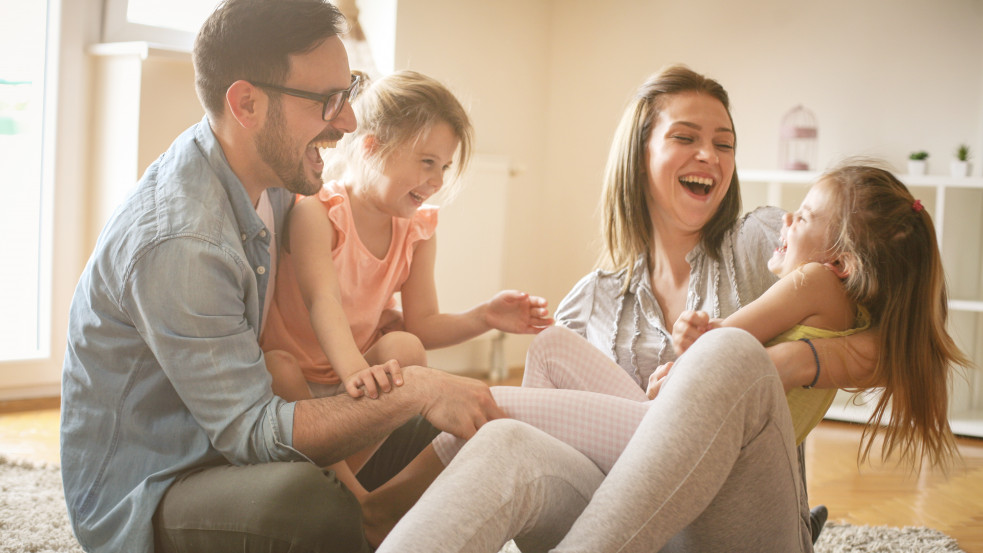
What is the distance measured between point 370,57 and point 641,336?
2.35 m

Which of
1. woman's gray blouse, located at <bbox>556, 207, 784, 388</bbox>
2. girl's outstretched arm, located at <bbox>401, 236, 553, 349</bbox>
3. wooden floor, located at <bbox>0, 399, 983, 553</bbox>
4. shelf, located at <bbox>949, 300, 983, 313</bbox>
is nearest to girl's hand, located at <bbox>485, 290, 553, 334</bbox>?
girl's outstretched arm, located at <bbox>401, 236, 553, 349</bbox>

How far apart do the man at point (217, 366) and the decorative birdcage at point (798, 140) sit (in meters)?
2.88

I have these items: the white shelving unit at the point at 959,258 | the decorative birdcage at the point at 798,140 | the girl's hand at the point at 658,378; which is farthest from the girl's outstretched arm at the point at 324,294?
the decorative birdcage at the point at 798,140

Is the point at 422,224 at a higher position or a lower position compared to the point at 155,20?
lower

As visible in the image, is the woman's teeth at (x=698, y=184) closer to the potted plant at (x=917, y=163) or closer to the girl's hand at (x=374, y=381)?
the girl's hand at (x=374, y=381)

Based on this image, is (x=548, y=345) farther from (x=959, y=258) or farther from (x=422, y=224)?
(x=959, y=258)

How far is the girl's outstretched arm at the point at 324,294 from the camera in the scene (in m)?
1.42

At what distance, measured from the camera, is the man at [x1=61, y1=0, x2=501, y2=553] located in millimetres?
1291

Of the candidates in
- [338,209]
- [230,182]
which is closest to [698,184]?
[338,209]

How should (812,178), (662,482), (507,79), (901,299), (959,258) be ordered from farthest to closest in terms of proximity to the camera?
(507,79) < (959,258) < (812,178) < (901,299) < (662,482)

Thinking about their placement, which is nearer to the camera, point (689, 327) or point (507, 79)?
point (689, 327)

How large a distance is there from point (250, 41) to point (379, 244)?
550 mm

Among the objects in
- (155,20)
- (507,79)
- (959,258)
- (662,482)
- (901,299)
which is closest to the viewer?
(662,482)

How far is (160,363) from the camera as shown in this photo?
4.31 feet
